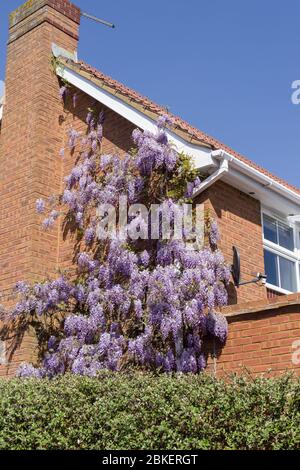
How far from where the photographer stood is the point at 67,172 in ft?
41.8

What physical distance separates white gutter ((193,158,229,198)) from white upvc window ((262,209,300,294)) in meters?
1.73

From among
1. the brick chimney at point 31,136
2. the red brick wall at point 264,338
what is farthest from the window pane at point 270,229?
the brick chimney at point 31,136

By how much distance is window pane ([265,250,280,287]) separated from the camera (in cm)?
1155

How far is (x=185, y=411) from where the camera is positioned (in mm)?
5988

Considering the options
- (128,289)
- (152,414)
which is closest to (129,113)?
(128,289)

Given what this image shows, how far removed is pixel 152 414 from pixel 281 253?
6.41 m

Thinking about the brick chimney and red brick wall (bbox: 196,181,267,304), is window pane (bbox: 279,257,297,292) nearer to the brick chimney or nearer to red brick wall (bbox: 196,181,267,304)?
red brick wall (bbox: 196,181,267,304)

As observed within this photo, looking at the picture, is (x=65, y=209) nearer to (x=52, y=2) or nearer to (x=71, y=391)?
(x=52, y=2)

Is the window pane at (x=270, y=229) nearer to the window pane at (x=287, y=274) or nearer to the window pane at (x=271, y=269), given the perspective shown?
the window pane at (x=271, y=269)

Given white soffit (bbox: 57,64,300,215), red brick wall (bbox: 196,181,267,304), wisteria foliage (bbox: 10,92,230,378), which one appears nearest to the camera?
wisteria foliage (bbox: 10,92,230,378)

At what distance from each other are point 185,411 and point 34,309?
5.81m

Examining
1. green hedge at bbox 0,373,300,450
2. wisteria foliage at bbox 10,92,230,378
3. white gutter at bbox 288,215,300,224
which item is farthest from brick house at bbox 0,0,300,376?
green hedge at bbox 0,373,300,450

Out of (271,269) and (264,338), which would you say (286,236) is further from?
(264,338)

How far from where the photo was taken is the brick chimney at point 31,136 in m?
12.0
